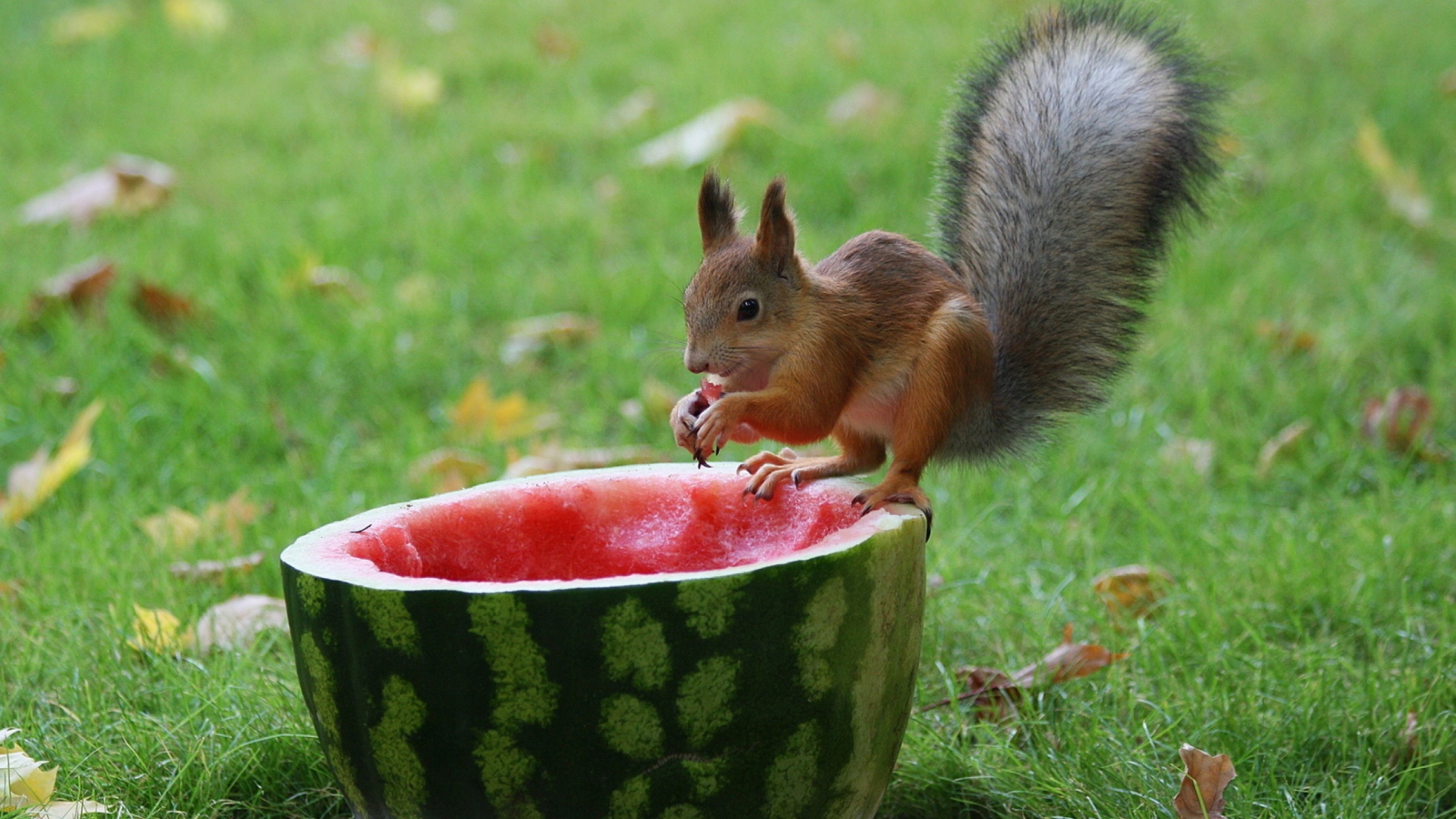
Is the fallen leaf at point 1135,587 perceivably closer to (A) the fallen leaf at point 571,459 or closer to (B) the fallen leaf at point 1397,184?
(A) the fallen leaf at point 571,459

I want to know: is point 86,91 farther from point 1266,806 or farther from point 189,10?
point 1266,806

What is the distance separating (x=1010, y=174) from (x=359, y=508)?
155 centimetres

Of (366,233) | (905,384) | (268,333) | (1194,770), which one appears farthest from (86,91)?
(1194,770)

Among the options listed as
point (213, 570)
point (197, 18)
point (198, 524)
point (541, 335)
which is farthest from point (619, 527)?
point (197, 18)

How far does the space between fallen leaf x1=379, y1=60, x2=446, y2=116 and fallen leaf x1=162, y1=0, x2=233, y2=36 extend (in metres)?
1.19

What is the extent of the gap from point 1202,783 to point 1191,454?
1559 mm

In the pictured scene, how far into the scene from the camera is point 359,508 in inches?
115

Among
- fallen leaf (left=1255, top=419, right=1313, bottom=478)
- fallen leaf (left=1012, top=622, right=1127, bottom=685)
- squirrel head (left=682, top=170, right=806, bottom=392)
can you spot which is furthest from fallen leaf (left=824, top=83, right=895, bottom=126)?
squirrel head (left=682, top=170, right=806, bottom=392)

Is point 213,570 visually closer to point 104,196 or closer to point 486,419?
point 486,419

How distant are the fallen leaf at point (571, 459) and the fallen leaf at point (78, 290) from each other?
1606 millimetres

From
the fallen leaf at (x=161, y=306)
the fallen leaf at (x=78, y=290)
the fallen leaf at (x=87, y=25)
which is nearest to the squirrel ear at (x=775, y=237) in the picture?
the fallen leaf at (x=161, y=306)

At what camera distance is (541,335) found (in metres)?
3.94

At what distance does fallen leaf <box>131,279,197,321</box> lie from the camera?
13.0ft

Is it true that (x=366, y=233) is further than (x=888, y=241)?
Yes
